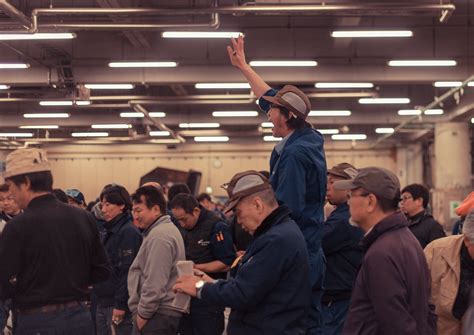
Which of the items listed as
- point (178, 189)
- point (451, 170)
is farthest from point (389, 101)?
point (178, 189)

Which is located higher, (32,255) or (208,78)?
(208,78)

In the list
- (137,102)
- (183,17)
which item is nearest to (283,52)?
(183,17)

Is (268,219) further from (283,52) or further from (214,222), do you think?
(283,52)

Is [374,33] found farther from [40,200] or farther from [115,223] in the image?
[40,200]

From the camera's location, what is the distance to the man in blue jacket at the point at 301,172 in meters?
4.07

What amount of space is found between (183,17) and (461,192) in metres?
12.3

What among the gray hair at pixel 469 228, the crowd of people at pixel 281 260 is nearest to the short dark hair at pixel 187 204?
the crowd of people at pixel 281 260

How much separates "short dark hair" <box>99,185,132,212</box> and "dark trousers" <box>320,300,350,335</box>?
2632mm

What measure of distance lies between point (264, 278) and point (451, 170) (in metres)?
21.1

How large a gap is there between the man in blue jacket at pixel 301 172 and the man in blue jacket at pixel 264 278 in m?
0.29

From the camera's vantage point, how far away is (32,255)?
13.4 feet

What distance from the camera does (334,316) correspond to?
508cm

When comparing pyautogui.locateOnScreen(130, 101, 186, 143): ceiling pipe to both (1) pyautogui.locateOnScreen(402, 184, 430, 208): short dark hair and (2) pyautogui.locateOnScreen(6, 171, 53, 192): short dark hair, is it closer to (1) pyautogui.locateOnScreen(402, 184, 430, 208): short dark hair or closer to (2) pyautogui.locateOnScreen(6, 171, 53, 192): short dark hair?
(1) pyautogui.locateOnScreen(402, 184, 430, 208): short dark hair

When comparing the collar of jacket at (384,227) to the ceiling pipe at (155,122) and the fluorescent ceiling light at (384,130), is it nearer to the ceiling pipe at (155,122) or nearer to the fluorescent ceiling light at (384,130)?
the ceiling pipe at (155,122)
